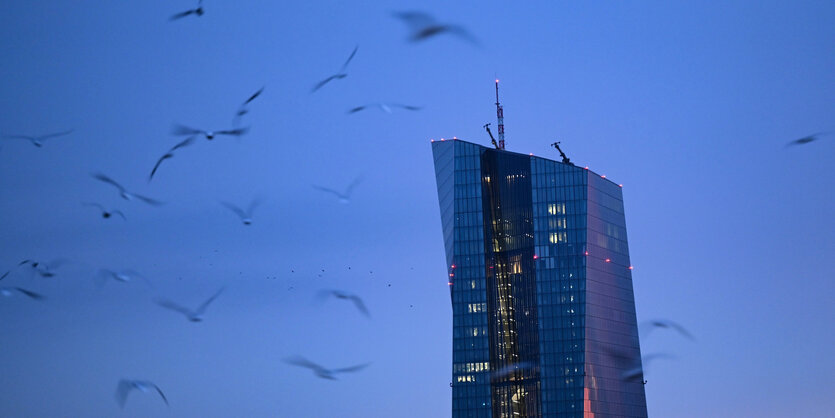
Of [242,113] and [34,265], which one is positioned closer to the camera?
[242,113]

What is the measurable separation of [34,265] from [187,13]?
2143 centimetres

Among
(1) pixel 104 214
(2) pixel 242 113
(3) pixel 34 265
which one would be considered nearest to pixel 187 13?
(2) pixel 242 113

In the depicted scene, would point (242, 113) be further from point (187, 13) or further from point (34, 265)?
point (34, 265)

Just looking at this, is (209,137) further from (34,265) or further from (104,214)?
(34,265)

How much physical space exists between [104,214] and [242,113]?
39.3 feet

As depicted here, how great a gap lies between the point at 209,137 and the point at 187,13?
5965mm

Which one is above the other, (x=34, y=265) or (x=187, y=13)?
(x=187, y=13)

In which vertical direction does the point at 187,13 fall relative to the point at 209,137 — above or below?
above

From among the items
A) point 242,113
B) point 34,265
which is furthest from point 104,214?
point 242,113

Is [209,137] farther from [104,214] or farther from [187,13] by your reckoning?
[104,214]

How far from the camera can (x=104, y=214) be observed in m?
66.6

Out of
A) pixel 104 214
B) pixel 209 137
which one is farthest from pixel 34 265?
pixel 209 137

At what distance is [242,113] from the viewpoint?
59.8m

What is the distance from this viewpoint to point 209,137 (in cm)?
5891
